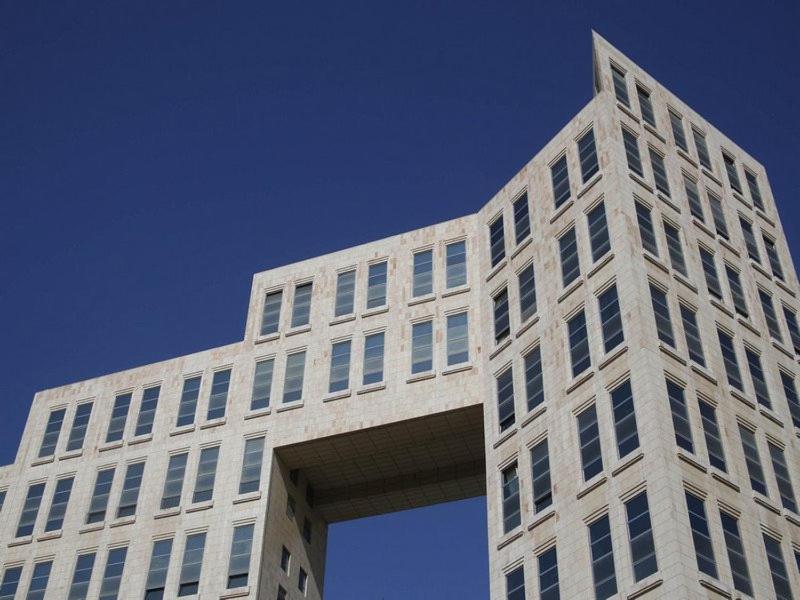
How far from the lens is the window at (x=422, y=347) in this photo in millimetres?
60719

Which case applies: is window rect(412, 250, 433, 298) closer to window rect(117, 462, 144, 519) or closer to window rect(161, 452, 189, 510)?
window rect(161, 452, 189, 510)

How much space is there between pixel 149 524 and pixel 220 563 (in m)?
5.54

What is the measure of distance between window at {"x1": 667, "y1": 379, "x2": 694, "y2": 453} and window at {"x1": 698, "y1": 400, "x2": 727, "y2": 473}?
991 millimetres

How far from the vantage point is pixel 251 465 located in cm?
6147

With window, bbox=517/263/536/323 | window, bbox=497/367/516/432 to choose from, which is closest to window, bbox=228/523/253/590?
window, bbox=497/367/516/432

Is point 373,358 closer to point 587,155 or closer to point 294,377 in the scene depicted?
point 294,377

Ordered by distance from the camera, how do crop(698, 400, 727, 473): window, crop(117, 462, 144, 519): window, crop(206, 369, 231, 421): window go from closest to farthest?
crop(698, 400, 727, 473): window
crop(117, 462, 144, 519): window
crop(206, 369, 231, 421): window

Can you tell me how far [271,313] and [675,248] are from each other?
24133mm

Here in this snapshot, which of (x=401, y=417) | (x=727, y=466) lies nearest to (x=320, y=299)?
(x=401, y=417)

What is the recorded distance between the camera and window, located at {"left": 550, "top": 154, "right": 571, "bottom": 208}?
5784 centimetres

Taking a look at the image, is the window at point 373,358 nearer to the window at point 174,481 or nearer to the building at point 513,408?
the building at point 513,408

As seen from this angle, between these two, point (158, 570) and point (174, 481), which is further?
point (174, 481)

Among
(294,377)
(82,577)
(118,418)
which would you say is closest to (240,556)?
(82,577)

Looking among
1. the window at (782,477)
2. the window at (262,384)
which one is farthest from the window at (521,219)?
the window at (782,477)
